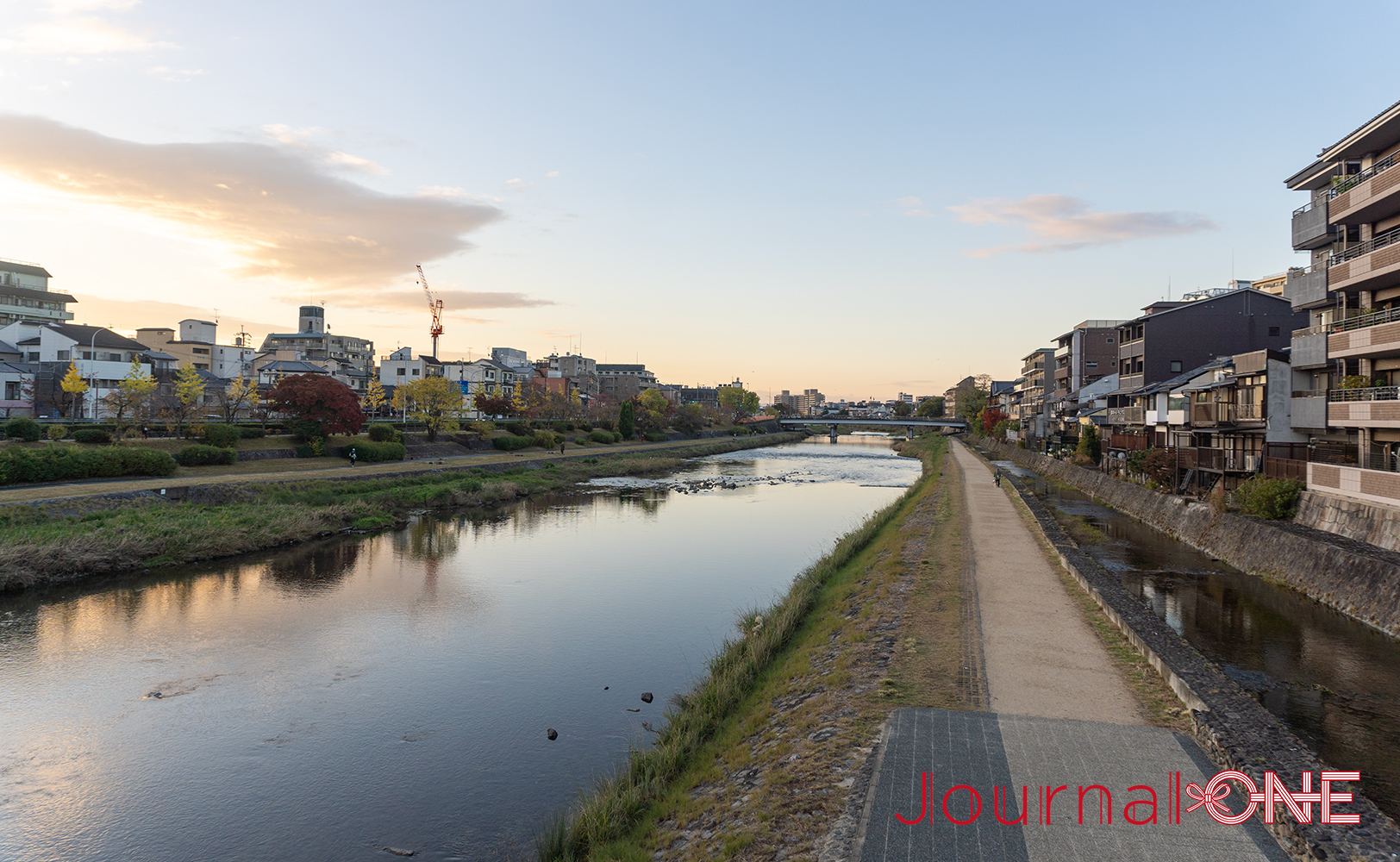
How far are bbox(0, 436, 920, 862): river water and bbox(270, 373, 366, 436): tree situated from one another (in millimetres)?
17114

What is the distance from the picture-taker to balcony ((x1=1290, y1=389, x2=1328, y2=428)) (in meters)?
23.6

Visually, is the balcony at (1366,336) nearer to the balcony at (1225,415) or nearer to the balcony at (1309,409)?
the balcony at (1309,409)

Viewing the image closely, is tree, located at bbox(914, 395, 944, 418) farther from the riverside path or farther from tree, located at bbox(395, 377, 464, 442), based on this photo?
the riverside path

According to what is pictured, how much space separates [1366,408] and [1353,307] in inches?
210

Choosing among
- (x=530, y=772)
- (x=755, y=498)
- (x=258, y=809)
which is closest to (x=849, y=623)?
(x=530, y=772)

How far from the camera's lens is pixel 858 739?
8.04 m

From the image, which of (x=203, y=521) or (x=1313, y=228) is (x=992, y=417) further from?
(x=203, y=521)

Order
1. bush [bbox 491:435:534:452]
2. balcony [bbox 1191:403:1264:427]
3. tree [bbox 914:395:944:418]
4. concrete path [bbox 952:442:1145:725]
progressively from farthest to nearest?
tree [bbox 914:395:944:418] → bush [bbox 491:435:534:452] → balcony [bbox 1191:403:1264:427] → concrete path [bbox 952:442:1145:725]

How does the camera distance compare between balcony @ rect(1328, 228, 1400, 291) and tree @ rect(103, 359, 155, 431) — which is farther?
tree @ rect(103, 359, 155, 431)

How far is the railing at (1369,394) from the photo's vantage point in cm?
1983

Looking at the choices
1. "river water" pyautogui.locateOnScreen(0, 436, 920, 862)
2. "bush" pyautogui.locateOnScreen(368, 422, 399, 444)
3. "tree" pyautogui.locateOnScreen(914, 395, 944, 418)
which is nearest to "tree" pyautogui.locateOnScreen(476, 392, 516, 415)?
"bush" pyautogui.locateOnScreen(368, 422, 399, 444)

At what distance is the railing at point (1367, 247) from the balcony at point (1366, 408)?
14.4ft

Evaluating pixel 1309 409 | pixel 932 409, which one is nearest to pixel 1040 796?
pixel 1309 409

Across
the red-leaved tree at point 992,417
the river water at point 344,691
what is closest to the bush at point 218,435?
the river water at point 344,691
